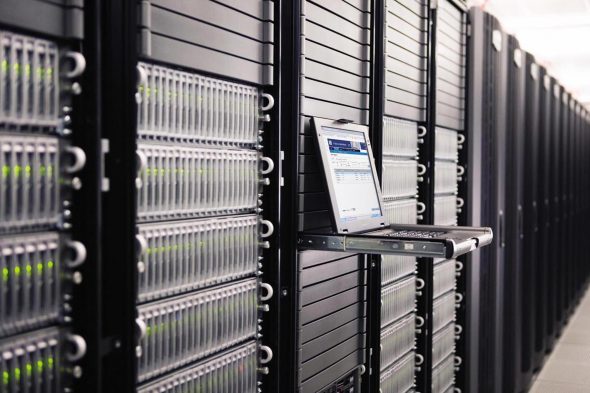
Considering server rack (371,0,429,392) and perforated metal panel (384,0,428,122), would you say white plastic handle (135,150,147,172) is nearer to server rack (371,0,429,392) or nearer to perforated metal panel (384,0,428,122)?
server rack (371,0,429,392)

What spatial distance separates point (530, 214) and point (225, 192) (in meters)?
4.39

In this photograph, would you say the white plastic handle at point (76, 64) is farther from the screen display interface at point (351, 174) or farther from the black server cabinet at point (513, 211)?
the black server cabinet at point (513, 211)

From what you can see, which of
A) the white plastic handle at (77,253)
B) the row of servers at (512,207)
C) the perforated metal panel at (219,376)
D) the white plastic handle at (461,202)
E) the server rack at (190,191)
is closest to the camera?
the white plastic handle at (77,253)

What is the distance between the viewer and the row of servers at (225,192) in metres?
1.41

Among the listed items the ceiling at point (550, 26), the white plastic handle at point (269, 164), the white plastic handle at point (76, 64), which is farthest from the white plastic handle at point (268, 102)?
the ceiling at point (550, 26)

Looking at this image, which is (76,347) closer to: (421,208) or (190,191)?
(190,191)

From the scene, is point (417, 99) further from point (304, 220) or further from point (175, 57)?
point (175, 57)

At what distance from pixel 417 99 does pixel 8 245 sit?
99.0 inches

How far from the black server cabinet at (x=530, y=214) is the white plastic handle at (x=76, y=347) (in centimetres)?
469

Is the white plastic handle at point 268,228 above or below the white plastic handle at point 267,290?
above

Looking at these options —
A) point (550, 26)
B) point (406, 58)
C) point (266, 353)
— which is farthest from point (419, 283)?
point (550, 26)

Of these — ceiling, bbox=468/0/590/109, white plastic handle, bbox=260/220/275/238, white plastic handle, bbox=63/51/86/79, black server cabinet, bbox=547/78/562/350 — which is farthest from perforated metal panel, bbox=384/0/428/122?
black server cabinet, bbox=547/78/562/350

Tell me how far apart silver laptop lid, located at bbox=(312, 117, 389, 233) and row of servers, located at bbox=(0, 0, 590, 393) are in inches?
2.4

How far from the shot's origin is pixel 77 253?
56.8 inches
